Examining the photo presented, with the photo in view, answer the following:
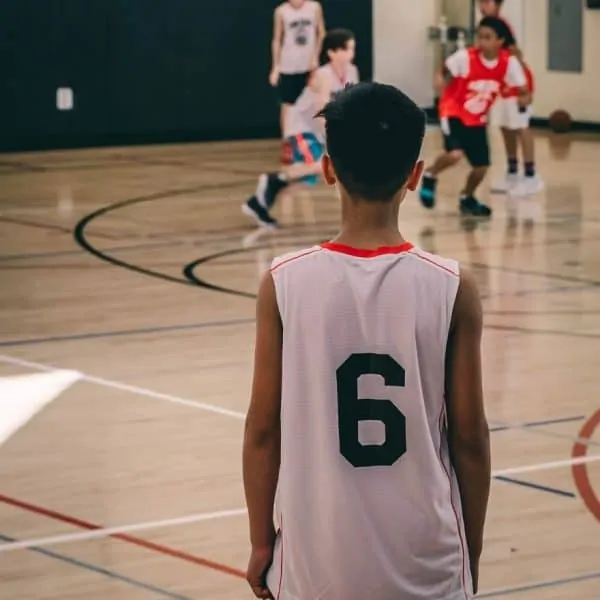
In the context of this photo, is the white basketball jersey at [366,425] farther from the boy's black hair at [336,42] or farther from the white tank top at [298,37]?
the white tank top at [298,37]

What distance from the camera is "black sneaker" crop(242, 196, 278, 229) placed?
11969 mm

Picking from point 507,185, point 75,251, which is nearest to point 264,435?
point 75,251

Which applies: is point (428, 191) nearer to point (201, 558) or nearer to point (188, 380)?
point (188, 380)

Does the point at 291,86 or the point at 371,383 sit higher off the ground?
the point at 371,383

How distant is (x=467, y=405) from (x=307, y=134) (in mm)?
9515

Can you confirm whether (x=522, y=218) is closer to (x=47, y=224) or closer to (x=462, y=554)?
(x=47, y=224)

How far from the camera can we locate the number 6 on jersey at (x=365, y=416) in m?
2.44

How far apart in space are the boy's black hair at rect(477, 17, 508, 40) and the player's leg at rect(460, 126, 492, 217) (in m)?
0.74

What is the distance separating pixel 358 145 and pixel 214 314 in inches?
251

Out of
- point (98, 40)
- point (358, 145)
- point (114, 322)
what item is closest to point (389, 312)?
point (358, 145)

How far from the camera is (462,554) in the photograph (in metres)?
2.49

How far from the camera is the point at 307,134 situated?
1191 centimetres

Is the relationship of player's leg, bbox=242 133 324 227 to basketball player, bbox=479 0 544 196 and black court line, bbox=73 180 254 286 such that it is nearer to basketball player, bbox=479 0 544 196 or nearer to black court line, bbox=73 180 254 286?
black court line, bbox=73 180 254 286

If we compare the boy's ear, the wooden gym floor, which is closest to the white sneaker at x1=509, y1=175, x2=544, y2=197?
the wooden gym floor
